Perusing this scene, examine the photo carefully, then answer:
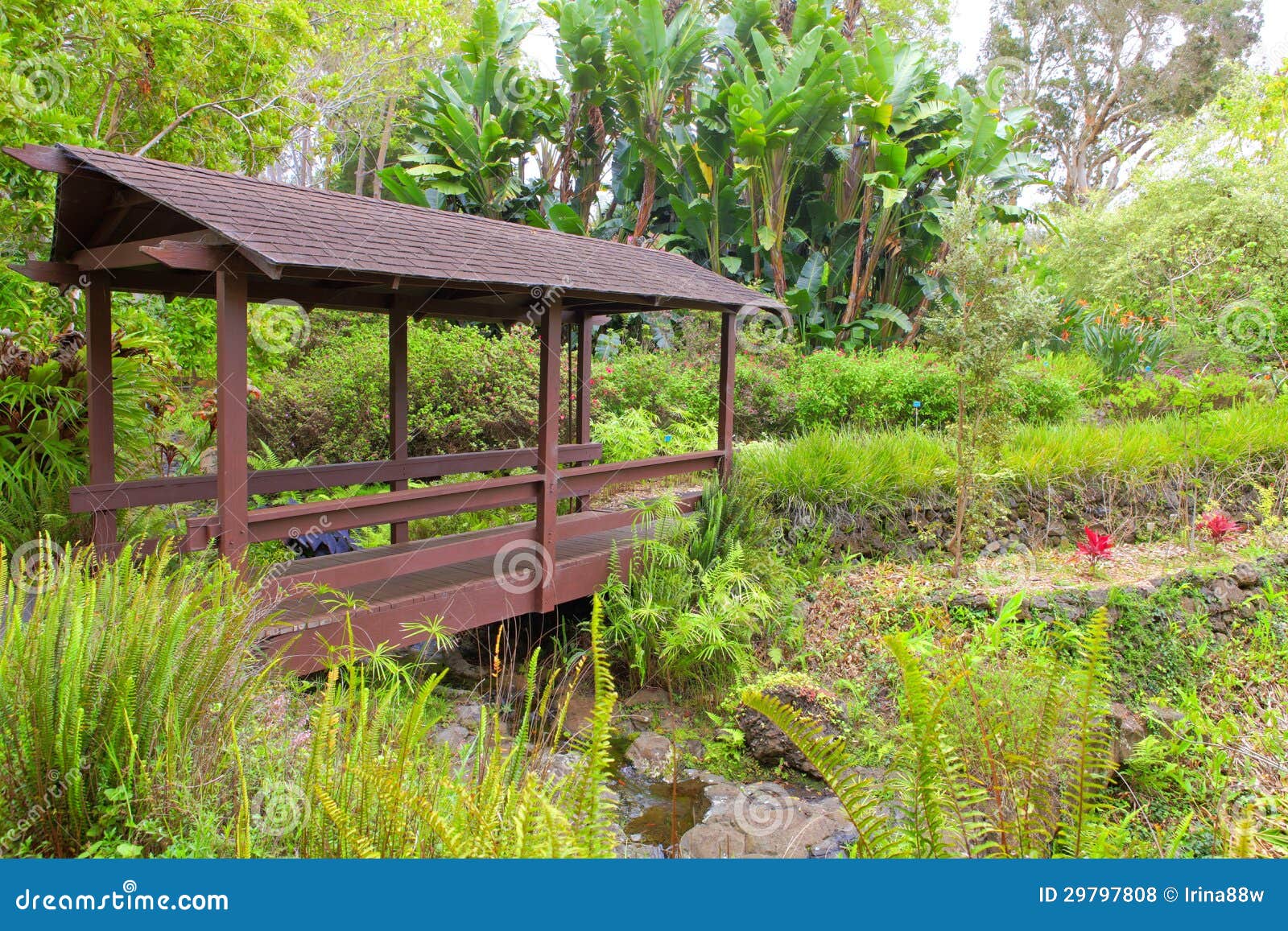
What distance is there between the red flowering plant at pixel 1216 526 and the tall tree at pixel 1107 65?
2180 centimetres

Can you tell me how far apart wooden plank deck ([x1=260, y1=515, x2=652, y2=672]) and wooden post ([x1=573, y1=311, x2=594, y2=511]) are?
50.6 inches

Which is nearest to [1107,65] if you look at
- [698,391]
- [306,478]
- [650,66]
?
[650,66]

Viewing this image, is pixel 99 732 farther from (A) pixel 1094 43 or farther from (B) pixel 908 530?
A: (A) pixel 1094 43

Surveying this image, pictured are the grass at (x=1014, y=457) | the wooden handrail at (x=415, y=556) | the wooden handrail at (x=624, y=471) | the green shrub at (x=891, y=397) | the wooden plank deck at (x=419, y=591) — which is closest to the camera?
the wooden plank deck at (x=419, y=591)

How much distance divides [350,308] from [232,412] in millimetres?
2579

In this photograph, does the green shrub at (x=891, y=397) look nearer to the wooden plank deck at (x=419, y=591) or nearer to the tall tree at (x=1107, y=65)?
the wooden plank deck at (x=419, y=591)

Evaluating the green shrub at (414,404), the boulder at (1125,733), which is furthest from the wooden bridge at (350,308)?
the boulder at (1125,733)

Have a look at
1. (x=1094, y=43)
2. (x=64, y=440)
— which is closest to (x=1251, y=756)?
(x=64, y=440)

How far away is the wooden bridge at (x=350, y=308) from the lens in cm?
470

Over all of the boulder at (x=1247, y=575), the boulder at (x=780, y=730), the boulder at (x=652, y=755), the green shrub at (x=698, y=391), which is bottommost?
the boulder at (x=652, y=755)

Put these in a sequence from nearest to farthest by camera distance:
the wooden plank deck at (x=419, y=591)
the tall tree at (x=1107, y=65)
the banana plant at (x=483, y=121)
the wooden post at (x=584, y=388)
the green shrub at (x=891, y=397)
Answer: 1. the wooden plank deck at (x=419, y=591)
2. the wooden post at (x=584, y=388)
3. the green shrub at (x=891, y=397)
4. the banana plant at (x=483, y=121)
5. the tall tree at (x=1107, y=65)

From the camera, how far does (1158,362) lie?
→ 13641 millimetres

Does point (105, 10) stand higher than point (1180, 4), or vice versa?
point (1180, 4)

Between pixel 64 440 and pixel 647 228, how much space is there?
1220 centimetres
